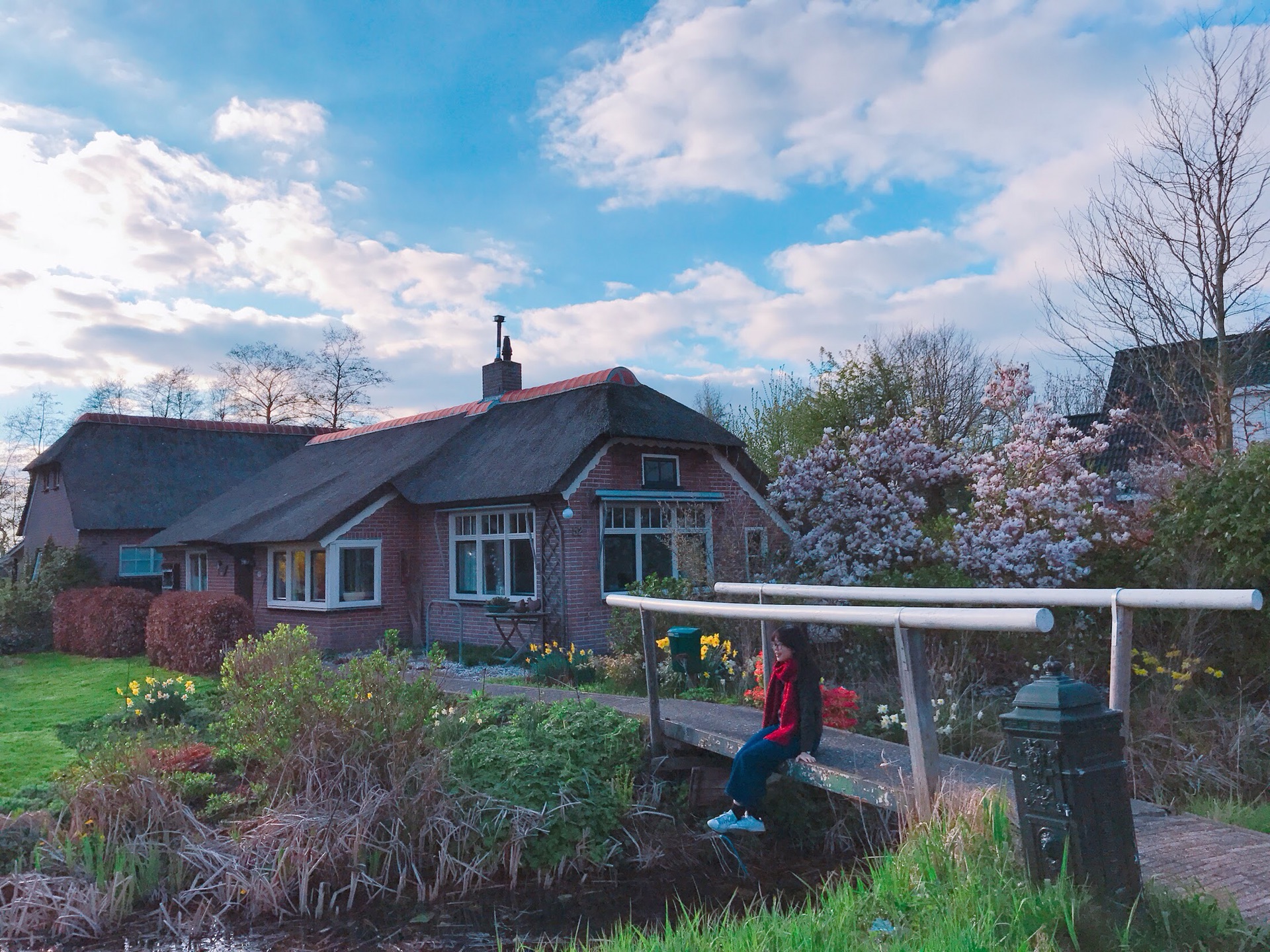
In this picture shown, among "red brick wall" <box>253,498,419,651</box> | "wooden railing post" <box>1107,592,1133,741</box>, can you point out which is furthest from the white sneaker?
"red brick wall" <box>253,498,419,651</box>

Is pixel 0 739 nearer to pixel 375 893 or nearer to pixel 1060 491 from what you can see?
pixel 375 893

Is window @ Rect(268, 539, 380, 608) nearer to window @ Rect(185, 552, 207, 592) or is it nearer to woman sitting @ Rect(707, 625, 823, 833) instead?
window @ Rect(185, 552, 207, 592)

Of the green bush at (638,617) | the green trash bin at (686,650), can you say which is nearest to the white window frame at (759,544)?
the green bush at (638,617)

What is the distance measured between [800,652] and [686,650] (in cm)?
408

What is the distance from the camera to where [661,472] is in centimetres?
Result: 1731

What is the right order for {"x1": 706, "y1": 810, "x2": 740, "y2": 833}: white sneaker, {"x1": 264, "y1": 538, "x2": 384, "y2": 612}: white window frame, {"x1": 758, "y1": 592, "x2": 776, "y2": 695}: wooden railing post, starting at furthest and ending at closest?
{"x1": 264, "y1": 538, "x2": 384, "y2": 612}: white window frame, {"x1": 758, "y1": 592, "x2": 776, "y2": 695}: wooden railing post, {"x1": 706, "y1": 810, "x2": 740, "y2": 833}: white sneaker

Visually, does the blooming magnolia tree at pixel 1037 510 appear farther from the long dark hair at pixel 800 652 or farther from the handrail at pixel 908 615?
the handrail at pixel 908 615

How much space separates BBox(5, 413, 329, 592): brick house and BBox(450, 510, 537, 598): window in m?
11.4

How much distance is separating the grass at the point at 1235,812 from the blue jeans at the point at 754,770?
2281mm

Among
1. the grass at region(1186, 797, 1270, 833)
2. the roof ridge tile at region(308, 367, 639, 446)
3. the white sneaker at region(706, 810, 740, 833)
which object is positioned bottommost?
the white sneaker at region(706, 810, 740, 833)

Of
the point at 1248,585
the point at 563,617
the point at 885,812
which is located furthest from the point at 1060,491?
the point at 885,812

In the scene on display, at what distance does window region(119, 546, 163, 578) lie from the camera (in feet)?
85.9

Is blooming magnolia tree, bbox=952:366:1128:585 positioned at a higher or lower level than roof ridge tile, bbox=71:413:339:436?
lower

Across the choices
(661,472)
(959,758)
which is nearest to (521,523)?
(661,472)
